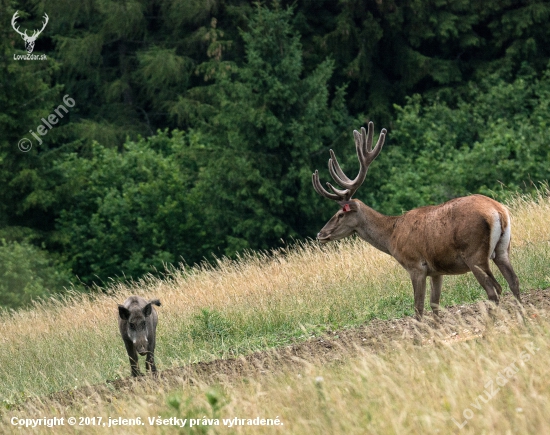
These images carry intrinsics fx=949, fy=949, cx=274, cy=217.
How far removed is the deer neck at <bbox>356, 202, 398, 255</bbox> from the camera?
35.6ft

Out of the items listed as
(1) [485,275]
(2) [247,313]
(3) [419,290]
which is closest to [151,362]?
(2) [247,313]

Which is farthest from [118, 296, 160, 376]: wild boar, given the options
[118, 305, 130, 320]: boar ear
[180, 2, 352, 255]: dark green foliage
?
[180, 2, 352, 255]: dark green foliage

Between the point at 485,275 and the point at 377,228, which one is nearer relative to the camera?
the point at 485,275

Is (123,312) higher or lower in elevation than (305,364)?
lower

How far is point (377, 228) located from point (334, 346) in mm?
1968

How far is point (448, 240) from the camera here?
9.55 meters

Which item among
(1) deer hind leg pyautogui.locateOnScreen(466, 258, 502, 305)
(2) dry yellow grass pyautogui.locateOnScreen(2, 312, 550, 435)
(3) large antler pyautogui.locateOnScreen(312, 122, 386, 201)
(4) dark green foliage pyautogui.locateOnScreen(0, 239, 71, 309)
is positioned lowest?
(4) dark green foliage pyautogui.locateOnScreen(0, 239, 71, 309)

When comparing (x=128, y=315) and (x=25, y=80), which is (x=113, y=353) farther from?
(x=25, y=80)

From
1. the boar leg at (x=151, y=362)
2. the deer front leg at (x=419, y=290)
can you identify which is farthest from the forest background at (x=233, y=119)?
the deer front leg at (x=419, y=290)

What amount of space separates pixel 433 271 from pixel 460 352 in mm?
3408

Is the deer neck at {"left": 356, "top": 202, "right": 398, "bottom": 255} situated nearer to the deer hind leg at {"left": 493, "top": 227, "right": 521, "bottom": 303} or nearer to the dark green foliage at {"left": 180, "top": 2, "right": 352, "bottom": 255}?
the deer hind leg at {"left": 493, "top": 227, "right": 521, "bottom": 303}

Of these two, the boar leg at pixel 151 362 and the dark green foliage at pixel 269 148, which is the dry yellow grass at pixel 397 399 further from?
the dark green foliage at pixel 269 148

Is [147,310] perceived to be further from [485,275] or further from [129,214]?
[129,214]

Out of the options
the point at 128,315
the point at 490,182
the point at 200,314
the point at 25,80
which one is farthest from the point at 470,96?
the point at 128,315
